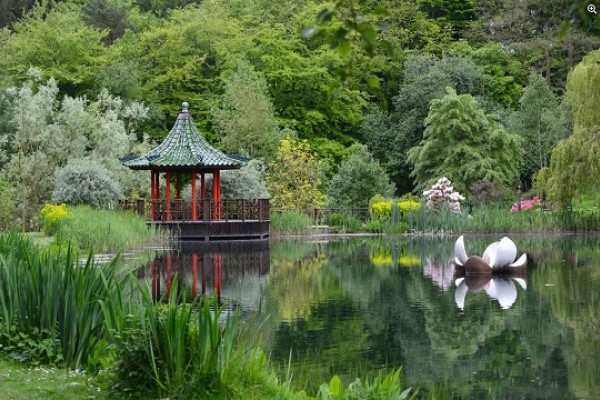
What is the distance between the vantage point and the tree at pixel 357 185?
33438mm

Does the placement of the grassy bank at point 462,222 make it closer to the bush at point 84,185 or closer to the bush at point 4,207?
the bush at point 84,185

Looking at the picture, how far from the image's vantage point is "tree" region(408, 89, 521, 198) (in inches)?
1353

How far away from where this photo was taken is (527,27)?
44281 mm

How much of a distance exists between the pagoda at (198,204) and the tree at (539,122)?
12.8 metres

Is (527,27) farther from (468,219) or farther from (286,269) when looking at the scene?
(286,269)

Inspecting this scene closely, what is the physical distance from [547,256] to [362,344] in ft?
39.4

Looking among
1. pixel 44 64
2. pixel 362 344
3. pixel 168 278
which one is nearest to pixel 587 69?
pixel 168 278

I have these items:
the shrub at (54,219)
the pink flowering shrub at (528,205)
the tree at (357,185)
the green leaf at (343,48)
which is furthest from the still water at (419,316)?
Result: the tree at (357,185)

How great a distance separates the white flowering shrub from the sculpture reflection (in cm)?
1415

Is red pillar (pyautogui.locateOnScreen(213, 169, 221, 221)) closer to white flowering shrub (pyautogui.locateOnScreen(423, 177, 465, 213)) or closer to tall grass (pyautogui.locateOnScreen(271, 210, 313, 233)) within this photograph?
tall grass (pyautogui.locateOnScreen(271, 210, 313, 233))

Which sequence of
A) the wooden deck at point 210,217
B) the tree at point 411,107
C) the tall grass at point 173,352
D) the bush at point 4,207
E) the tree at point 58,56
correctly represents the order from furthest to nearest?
the tree at point 411,107 < the tree at point 58,56 < the wooden deck at point 210,217 < the bush at point 4,207 < the tall grass at point 173,352

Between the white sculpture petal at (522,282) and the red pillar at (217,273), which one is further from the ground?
the red pillar at (217,273)

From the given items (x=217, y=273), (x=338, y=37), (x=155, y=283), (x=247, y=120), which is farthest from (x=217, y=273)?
(x=247, y=120)

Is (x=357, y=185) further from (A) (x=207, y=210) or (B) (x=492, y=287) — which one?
(B) (x=492, y=287)
